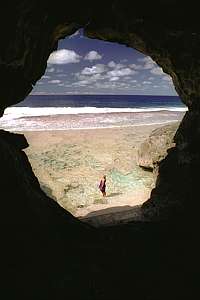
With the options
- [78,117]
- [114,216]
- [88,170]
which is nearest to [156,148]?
[88,170]

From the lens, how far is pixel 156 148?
75.7 ft

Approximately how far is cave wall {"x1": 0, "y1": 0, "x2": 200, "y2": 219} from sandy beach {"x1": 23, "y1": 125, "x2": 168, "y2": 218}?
5954 mm

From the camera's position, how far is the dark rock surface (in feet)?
22.5

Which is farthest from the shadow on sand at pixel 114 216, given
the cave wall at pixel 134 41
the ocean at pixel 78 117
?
the ocean at pixel 78 117

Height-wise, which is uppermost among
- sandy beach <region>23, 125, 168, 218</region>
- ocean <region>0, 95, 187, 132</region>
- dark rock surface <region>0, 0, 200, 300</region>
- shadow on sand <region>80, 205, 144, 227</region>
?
dark rock surface <region>0, 0, 200, 300</region>

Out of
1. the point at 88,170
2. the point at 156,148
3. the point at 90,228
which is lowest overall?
the point at 88,170

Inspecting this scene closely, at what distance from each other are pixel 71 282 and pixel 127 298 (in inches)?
46.1

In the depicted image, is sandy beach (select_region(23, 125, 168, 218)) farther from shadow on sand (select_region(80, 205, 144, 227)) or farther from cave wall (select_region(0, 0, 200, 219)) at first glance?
cave wall (select_region(0, 0, 200, 219))

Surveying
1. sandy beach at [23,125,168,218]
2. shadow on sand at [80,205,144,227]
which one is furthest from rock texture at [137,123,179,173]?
shadow on sand at [80,205,144,227]

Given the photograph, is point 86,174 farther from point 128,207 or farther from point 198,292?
→ point 198,292

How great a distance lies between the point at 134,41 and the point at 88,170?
12762mm

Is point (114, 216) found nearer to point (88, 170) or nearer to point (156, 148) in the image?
point (156, 148)

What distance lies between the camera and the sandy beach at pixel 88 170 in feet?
64.8

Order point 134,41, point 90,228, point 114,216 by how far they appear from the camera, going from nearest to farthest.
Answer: point 90,228, point 134,41, point 114,216
